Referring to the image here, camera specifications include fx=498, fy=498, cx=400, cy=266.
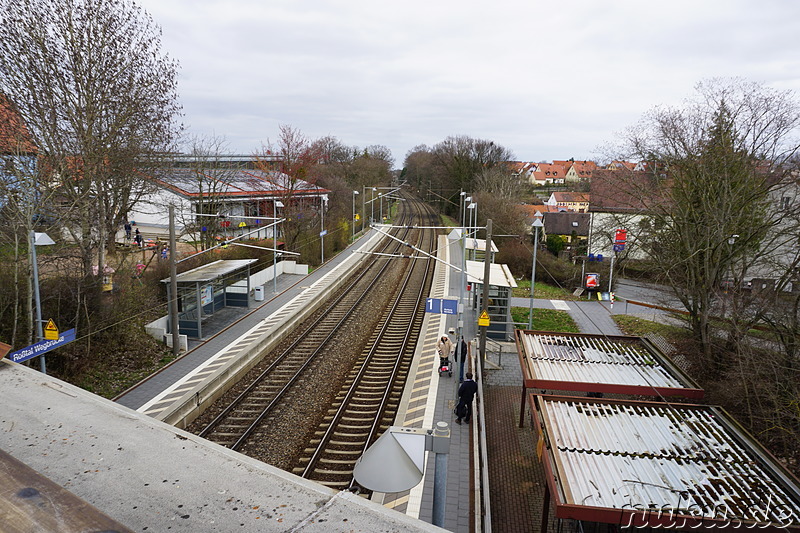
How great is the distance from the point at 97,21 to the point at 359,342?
551 inches

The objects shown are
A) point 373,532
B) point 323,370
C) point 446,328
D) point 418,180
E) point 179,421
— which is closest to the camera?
point 373,532

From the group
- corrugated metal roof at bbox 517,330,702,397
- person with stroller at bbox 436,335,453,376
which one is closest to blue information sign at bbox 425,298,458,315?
person with stroller at bbox 436,335,453,376

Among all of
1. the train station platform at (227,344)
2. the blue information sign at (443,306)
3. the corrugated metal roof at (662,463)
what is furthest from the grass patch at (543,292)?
the corrugated metal roof at (662,463)

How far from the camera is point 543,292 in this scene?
27969 millimetres

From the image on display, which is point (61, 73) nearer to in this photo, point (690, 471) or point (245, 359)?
point (245, 359)

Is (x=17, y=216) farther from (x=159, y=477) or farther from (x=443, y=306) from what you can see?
(x=443, y=306)

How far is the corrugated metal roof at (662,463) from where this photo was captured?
249 inches

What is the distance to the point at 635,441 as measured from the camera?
793 cm

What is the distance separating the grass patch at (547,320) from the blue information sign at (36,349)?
49.1 feet

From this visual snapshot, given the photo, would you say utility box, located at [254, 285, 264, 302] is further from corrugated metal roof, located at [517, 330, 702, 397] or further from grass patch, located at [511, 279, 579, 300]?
corrugated metal roof, located at [517, 330, 702, 397]

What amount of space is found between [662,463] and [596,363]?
13.9 feet

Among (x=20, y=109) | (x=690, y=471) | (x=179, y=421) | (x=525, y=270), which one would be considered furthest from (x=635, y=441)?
(x=525, y=270)

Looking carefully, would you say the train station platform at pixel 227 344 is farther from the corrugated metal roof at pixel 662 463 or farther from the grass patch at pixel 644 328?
the grass patch at pixel 644 328

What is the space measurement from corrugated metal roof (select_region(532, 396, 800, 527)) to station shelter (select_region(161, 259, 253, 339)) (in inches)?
512
